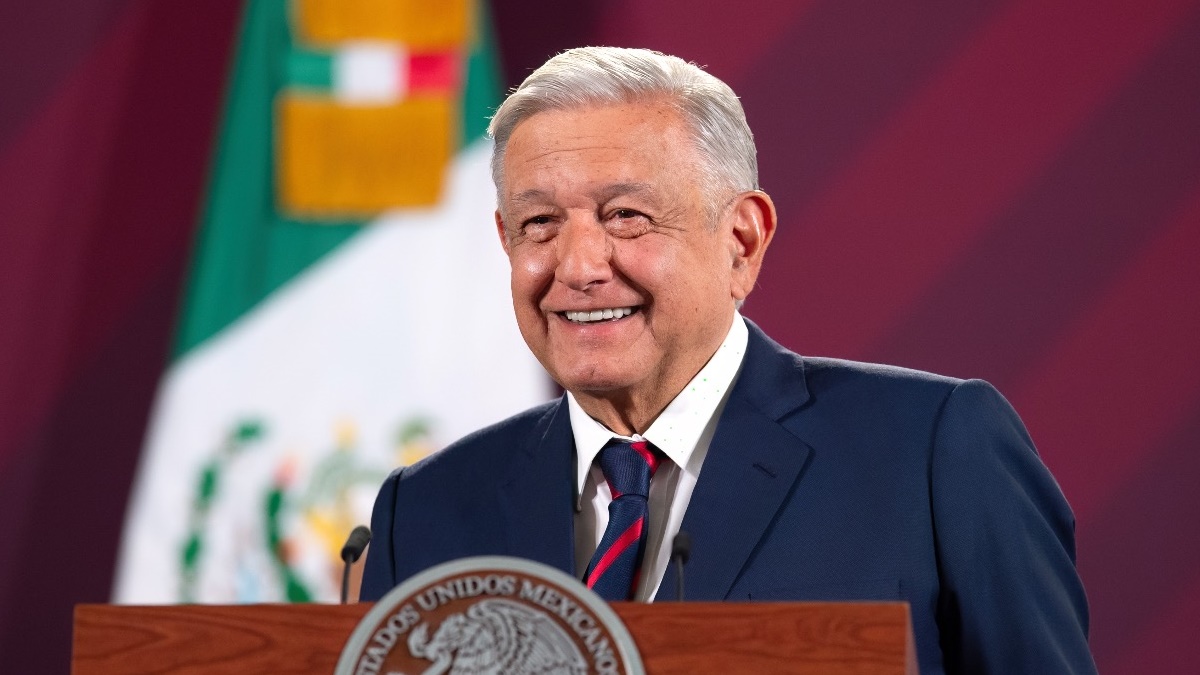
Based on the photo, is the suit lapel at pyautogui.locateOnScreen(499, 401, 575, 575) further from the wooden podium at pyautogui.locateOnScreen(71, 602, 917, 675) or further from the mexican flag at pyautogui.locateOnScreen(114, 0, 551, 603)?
the mexican flag at pyautogui.locateOnScreen(114, 0, 551, 603)

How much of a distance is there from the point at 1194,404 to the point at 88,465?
232 centimetres

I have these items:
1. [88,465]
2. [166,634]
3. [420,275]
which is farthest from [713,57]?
[166,634]

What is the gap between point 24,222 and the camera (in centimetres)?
339

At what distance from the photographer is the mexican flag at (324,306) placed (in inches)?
129

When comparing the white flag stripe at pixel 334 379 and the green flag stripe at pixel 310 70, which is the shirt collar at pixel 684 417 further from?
the green flag stripe at pixel 310 70

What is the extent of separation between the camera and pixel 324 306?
11.1 feet

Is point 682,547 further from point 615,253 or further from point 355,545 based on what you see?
point 615,253

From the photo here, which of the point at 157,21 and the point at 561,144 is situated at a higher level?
the point at 157,21

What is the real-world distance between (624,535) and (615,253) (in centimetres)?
34

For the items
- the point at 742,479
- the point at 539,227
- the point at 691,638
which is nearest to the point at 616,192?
the point at 539,227

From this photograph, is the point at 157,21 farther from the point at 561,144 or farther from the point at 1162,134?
the point at 1162,134

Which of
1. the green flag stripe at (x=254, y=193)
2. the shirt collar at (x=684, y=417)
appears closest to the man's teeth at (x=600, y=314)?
the shirt collar at (x=684, y=417)

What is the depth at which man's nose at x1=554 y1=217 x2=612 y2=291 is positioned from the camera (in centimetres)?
178

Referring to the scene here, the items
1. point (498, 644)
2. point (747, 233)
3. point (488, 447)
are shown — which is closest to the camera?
point (498, 644)
